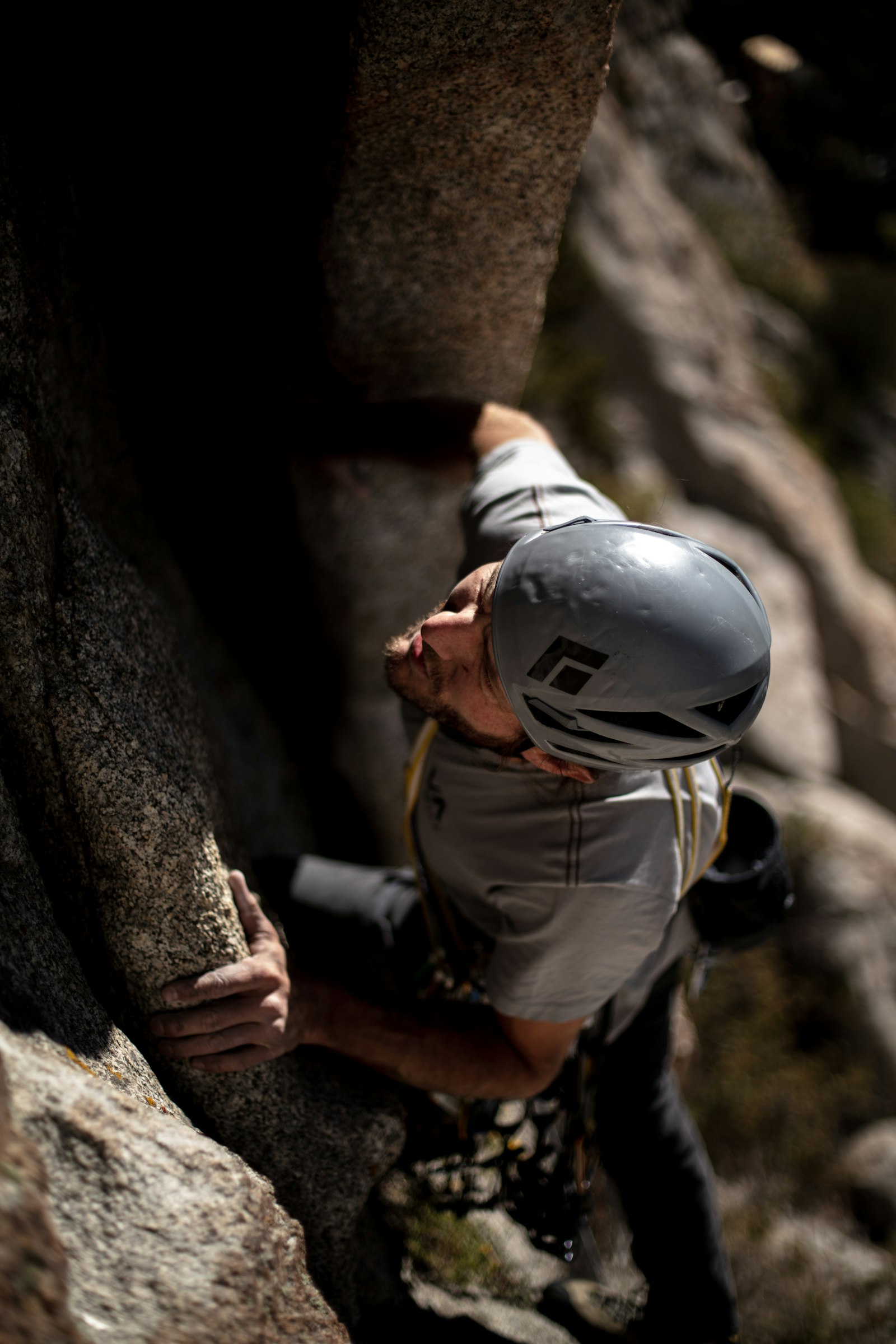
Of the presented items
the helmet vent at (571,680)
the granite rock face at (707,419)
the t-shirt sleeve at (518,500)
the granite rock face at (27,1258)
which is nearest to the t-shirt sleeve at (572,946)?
the helmet vent at (571,680)

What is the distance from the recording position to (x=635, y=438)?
6445 millimetres

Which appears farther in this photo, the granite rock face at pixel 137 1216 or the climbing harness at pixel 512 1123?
the climbing harness at pixel 512 1123

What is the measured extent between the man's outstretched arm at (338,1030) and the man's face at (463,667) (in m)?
0.61

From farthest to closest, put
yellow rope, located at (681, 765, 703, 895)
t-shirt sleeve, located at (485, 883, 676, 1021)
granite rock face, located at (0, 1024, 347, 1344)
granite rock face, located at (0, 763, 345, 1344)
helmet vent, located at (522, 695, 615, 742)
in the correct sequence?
1. yellow rope, located at (681, 765, 703, 895)
2. t-shirt sleeve, located at (485, 883, 676, 1021)
3. helmet vent, located at (522, 695, 615, 742)
4. granite rock face, located at (0, 1024, 347, 1344)
5. granite rock face, located at (0, 763, 345, 1344)

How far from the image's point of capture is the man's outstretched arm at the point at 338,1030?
5.89 ft

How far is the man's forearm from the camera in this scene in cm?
→ 206

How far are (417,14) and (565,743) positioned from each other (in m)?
1.67

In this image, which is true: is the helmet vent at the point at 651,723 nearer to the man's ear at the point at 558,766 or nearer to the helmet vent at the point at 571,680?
the helmet vent at the point at 571,680

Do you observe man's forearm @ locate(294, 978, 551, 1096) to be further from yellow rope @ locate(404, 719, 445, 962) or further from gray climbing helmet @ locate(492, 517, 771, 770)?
gray climbing helmet @ locate(492, 517, 771, 770)

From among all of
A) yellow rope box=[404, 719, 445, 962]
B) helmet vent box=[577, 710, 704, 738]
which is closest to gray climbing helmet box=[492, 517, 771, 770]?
helmet vent box=[577, 710, 704, 738]

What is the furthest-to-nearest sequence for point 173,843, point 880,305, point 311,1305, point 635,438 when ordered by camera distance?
1. point 880,305
2. point 635,438
3. point 173,843
4. point 311,1305

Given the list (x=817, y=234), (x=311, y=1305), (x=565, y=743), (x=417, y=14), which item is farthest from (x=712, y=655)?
(x=817, y=234)

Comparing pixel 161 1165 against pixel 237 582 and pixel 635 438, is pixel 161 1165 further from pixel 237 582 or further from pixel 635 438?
pixel 635 438

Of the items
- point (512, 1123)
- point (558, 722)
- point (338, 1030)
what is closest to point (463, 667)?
point (558, 722)
